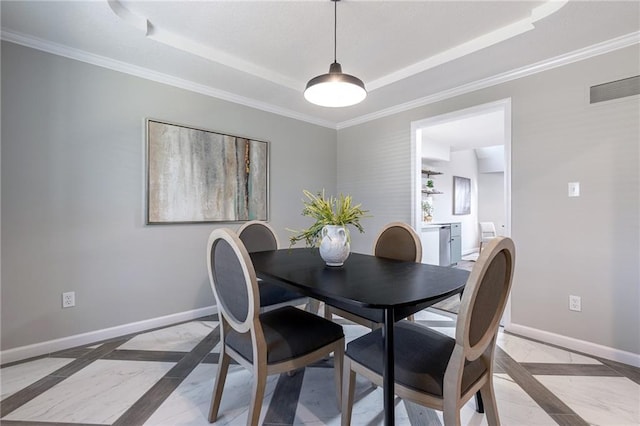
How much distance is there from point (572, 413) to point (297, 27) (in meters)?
2.86

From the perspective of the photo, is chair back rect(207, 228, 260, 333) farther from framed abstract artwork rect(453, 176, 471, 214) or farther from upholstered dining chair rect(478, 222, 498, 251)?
upholstered dining chair rect(478, 222, 498, 251)

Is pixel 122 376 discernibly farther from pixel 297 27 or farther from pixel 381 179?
pixel 381 179

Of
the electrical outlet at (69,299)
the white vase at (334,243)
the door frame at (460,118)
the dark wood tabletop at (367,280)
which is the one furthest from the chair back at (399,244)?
the electrical outlet at (69,299)

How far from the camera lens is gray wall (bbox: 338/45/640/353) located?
6.72ft

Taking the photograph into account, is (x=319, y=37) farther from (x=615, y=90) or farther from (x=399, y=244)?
(x=615, y=90)

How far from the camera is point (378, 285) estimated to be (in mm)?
1258

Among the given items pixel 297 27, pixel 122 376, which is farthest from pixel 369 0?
pixel 122 376

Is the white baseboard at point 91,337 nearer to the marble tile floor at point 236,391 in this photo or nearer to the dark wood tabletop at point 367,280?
the marble tile floor at point 236,391

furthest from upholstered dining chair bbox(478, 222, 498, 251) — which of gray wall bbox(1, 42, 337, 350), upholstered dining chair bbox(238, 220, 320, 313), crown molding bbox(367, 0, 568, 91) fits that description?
gray wall bbox(1, 42, 337, 350)

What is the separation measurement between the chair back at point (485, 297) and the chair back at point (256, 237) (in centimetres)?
175

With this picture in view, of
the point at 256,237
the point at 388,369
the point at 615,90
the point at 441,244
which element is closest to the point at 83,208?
the point at 256,237

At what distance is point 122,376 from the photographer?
1.85 meters

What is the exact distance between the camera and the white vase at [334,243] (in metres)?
1.65

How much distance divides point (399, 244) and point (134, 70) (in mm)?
2668
